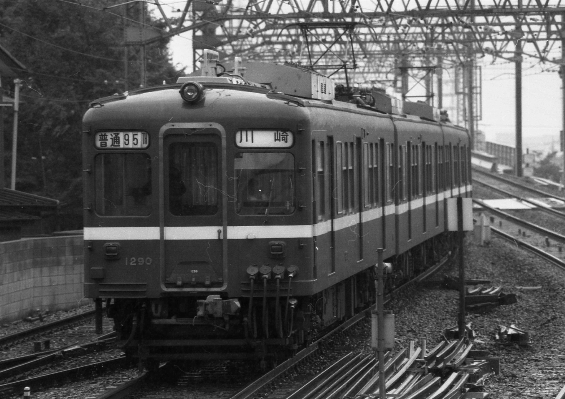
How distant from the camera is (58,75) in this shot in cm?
3600

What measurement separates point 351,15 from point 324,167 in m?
14.8

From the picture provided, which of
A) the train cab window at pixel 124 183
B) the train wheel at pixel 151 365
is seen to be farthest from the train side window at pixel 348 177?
the train wheel at pixel 151 365

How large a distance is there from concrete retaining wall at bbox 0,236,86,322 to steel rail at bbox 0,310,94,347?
1.01 meters

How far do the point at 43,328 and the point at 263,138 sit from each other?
5.63 metres

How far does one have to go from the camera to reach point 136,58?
38031 mm

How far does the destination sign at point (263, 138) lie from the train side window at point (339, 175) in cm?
159

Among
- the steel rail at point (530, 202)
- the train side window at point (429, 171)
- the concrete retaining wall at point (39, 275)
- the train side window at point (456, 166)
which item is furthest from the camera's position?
the steel rail at point (530, 202)

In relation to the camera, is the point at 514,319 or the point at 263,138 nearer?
the point at 263,138

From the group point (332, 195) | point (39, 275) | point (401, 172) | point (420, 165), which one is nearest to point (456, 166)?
point (420, 165)

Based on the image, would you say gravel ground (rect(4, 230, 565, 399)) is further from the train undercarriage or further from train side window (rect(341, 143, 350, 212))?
train side window (rect(341, 143, 350, 212))

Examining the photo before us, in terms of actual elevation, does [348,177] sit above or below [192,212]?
above

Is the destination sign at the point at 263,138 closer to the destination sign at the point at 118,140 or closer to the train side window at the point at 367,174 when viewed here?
the destination sign at the point at 118,140

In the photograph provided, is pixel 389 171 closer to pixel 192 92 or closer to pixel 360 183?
pixel 360 183

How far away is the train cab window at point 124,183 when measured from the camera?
1074 centimetres
